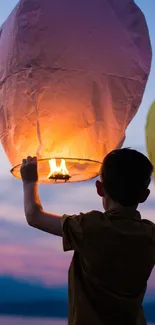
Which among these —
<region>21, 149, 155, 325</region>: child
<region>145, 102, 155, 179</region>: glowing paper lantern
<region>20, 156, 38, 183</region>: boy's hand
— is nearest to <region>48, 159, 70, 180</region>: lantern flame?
<region>20, 156, 38, 183</region>: boy's hand

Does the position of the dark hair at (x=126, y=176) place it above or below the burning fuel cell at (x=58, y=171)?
above

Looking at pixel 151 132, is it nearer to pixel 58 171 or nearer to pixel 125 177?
pixel 58 171

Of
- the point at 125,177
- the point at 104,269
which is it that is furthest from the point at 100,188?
the point at 104,269

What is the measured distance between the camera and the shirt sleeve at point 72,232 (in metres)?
1.08

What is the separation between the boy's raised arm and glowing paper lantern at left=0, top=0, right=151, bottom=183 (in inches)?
7.7

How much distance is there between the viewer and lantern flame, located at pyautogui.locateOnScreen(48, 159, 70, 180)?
1392 millimetres

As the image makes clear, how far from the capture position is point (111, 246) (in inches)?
43.2

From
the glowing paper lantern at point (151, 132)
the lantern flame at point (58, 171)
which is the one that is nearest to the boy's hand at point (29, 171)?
the lantern flame at point (58, 171)

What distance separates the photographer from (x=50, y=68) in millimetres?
1439

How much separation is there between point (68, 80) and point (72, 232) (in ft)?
1.67

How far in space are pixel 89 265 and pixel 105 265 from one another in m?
0.03

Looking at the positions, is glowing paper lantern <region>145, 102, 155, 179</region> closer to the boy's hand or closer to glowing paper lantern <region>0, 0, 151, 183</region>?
glowing paper lantern <region>0, 0, 151, 183</region>

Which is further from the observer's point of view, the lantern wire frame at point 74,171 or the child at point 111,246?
the lantern wire frame at point 74,171

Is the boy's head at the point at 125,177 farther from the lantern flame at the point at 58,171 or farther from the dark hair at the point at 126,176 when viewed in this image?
the lantern flame at the point at 58,171
